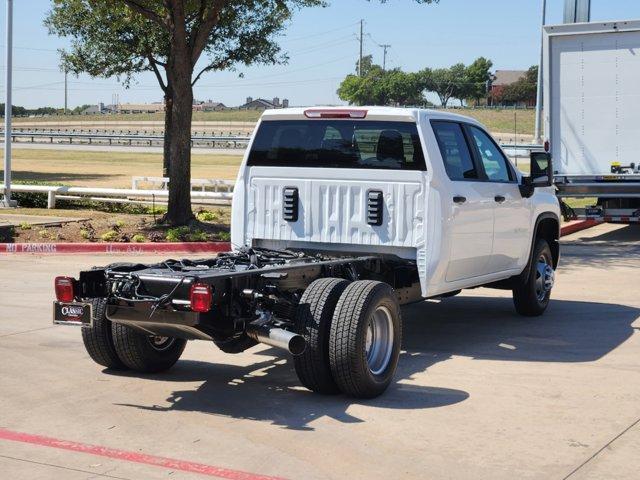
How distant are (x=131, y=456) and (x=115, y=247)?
34.8ft

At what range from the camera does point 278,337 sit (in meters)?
6.80

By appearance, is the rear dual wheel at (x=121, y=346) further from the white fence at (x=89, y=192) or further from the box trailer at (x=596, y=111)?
the white fence at (x=89, y=192)

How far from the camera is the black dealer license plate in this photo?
7.04 metres

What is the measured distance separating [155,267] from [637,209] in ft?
43.2

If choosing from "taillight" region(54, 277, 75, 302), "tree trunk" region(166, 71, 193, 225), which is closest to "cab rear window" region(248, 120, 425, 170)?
"taillight" region(54, 277, 75, 302)

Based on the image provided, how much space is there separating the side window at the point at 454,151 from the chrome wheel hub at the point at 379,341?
1.78 metres

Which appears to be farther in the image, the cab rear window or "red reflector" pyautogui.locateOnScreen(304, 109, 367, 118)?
"red reflector" pyautogui.locateOnScreen(304, 109, 367, 118)

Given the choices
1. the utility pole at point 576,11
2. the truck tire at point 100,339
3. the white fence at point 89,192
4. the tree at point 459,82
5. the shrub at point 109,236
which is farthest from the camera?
the tree at point 459,82

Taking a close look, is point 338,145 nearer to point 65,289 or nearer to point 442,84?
point 65,289

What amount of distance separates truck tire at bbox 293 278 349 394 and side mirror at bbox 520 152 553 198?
3529 millimetres

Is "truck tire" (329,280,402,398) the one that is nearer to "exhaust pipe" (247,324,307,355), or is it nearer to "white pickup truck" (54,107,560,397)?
"white pickup truck" (54,107,560,397)

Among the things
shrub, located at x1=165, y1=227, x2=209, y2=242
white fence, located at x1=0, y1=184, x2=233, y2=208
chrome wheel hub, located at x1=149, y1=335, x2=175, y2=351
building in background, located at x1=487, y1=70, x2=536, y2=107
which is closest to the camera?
chrome wheel hub, located at x1=149, y1=335, x2=175, y2=351

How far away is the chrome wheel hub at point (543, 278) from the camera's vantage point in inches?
426

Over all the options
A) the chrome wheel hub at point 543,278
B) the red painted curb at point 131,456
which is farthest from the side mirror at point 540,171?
the red painted curb at point 131,456
